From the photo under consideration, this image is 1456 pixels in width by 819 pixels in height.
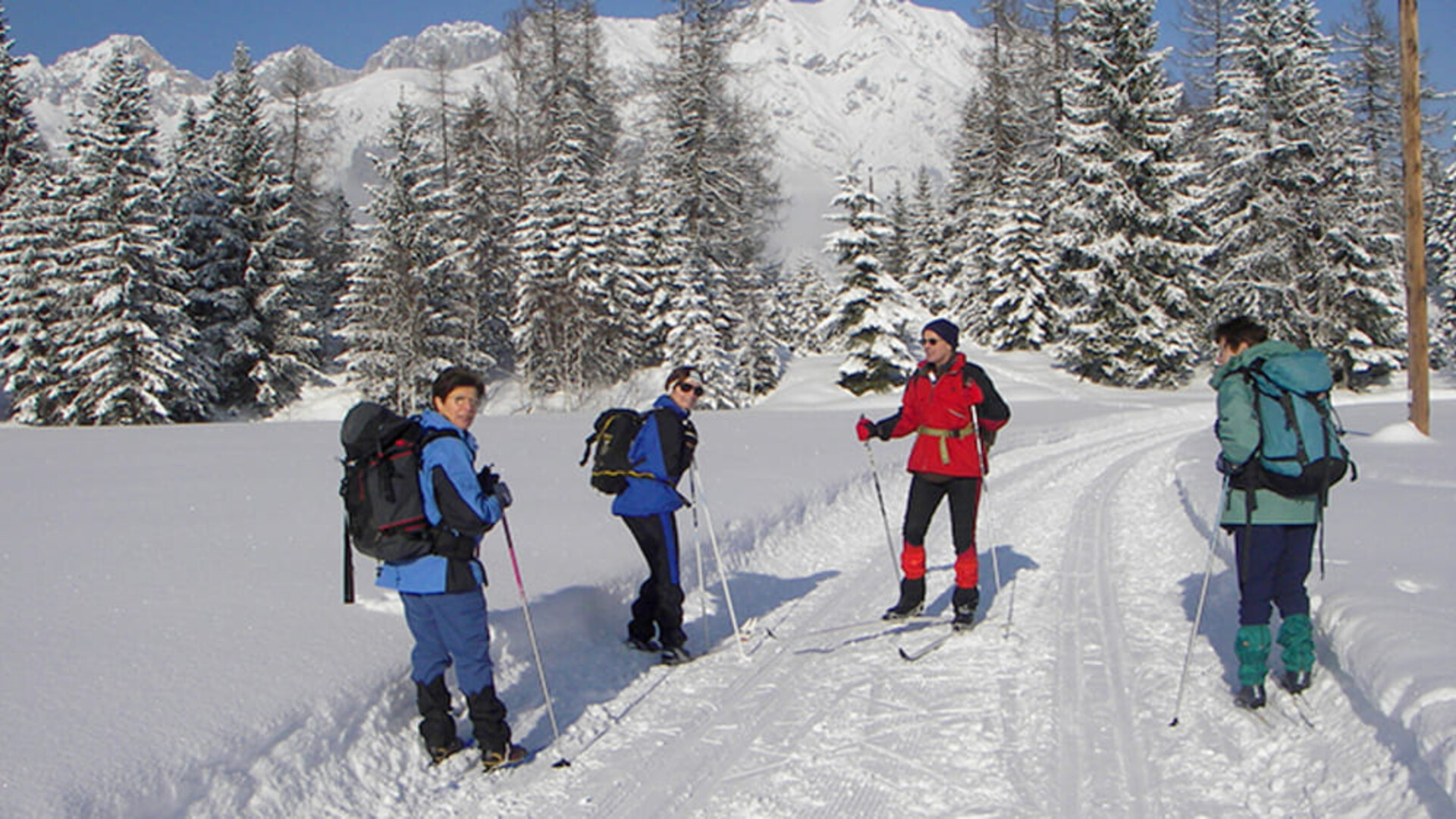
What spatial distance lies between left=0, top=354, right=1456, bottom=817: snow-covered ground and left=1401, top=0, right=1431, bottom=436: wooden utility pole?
620cm

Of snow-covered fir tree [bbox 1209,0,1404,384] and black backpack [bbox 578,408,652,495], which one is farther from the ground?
snow-covered fir tree [bbox 1209,0,1404,384]

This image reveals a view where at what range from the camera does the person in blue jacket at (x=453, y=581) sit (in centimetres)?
411

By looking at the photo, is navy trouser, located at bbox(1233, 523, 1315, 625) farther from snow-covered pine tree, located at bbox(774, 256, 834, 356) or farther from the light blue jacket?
snow-covered pine tree, located at bbox(774, 256, 834, 356)

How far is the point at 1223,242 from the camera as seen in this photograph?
33875mm

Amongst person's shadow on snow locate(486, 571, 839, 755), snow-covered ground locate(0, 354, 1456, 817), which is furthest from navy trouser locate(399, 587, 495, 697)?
person's shadow on snow locate(486, 571, 839, 755)

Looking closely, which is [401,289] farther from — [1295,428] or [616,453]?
[1295,428]

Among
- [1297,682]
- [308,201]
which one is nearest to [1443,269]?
[1297,682]

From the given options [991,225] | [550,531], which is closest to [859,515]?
[550,531]

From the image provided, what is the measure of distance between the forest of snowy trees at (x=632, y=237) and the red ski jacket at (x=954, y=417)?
2648 centimetres

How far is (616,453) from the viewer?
5816 millimetres

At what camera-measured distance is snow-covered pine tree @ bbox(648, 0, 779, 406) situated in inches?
1455

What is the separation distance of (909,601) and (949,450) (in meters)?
1.14

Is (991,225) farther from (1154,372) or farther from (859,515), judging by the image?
(859,515)

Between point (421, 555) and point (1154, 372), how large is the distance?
34625 mm
